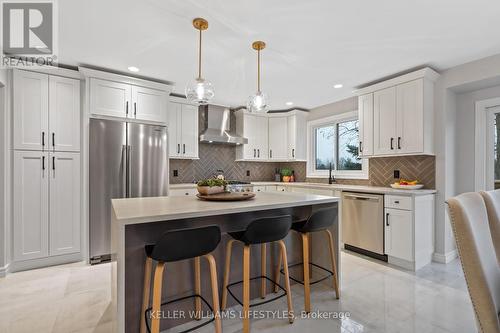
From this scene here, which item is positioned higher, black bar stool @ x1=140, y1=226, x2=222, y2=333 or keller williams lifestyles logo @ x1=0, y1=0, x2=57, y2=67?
keller williams lifestyles logo @ x1=0, y1=0, x2=57, y2=67

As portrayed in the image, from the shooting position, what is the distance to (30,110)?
2953 millimetres

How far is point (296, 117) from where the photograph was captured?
5.08 m

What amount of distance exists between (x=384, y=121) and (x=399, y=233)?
1.52 meters


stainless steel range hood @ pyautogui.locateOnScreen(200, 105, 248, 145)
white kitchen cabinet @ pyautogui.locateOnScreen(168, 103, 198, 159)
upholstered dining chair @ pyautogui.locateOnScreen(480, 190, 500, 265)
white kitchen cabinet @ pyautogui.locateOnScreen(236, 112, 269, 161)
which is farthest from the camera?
white kitchen cabinet @ pyautogui.locateOnScreen(236, 112, 269, 161)

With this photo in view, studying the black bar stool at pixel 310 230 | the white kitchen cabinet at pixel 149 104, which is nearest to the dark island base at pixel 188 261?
the black bar stool at pixel 310 230

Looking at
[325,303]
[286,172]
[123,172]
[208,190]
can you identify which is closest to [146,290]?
[208,190]

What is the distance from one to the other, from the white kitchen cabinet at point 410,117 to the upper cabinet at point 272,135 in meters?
2.05

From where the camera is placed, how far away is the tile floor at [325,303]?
1866mm

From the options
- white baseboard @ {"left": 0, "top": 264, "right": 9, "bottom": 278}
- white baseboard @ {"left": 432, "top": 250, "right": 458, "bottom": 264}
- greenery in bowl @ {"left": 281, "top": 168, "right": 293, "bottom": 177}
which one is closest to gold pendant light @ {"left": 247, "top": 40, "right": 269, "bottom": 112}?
white baseboard @ {"left": 432, "top": 250, "right": 458, "bottom": 264}

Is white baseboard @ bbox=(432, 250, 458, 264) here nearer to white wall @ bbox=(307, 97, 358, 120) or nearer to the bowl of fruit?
the bowl of fruit

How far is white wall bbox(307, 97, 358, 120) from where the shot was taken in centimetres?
432

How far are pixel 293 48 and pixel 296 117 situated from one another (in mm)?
2529

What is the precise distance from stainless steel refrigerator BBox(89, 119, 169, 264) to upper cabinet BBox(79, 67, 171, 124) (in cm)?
15

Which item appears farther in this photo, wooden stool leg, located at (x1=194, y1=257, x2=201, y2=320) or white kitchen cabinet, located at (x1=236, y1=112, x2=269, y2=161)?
white kitchen cabinet, located at (x1=236, y1=112, x2=269, y2=161)
